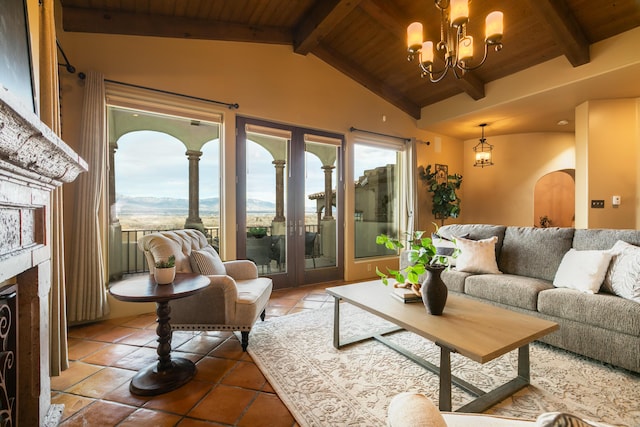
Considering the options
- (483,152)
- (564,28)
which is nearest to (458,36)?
(564,28)

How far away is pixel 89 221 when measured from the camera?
2787 millimetres

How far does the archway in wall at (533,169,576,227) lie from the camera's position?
19.8 ft

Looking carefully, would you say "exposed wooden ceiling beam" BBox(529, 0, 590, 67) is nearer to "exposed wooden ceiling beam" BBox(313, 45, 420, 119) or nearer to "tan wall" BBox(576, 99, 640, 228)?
"tan wall" BBox(576, 99, 640, 228)

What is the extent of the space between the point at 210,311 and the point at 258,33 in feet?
11.4

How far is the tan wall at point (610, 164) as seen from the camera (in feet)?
13.1

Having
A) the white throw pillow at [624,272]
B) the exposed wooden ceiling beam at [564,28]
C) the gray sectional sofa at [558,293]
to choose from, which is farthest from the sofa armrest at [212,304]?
the exposed wooden ceiling beam at [564,28]

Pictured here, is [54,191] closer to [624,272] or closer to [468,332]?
[468,332]

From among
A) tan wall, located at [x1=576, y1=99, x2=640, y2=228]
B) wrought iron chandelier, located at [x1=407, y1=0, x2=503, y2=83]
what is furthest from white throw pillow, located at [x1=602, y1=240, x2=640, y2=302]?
tan wall, located at [x1=576, y1=99, x2=640, y2=228]

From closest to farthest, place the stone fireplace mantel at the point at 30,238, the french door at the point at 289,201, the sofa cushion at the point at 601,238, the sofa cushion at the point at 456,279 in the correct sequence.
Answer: the stone fireplace mantel at the point at 30,238 < the sofa cushion at the point at 601,238 < the sofa cushion at the point at 456,279 < the french door at the point at 289,201

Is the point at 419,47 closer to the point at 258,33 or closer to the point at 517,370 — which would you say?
the point at 258,33

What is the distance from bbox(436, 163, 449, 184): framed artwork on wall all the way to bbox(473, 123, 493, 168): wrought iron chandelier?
21.4 inches

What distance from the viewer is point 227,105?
3652 mm

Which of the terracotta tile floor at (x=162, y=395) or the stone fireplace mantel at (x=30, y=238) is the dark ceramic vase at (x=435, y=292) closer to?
the terracotta tile floor at (x=162, y=395)

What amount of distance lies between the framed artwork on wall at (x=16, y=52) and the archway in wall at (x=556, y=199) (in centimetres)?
744
